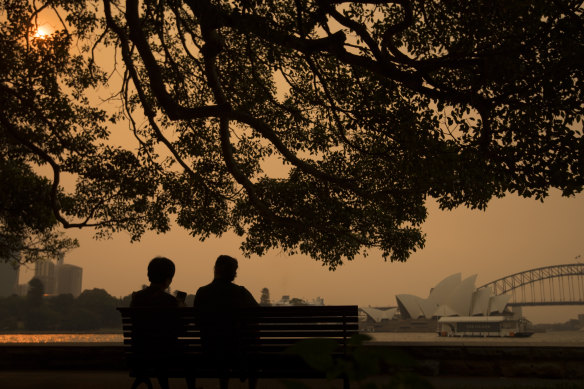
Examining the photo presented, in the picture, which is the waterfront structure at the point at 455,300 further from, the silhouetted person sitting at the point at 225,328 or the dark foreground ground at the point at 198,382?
the silhouetted person sitting at the point at 225,328

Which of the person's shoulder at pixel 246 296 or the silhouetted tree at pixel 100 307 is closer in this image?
the person's shoulder at pixel 246 296

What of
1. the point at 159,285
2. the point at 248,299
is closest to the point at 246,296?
the point at 248,299

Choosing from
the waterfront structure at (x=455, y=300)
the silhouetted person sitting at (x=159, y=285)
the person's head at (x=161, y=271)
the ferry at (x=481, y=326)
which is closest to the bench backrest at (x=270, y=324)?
the silhouetted person sitting at (x=159, y=285)

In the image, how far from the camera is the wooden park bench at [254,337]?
4.72 meters

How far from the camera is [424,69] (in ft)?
24.4

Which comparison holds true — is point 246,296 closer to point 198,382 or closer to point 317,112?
point 198,382

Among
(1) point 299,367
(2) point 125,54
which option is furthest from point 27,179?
(1) point 299,367

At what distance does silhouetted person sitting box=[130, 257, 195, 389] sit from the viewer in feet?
15.9

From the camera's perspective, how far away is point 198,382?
696 centimetres

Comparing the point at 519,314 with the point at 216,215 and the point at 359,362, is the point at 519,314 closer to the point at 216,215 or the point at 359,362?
the point at 216,215

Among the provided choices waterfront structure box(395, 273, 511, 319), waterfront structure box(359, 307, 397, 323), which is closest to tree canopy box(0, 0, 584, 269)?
waterfront structure box(395, 273, 511, 319)

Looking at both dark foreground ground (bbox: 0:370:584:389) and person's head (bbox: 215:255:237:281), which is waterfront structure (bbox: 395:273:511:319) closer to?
dark foreground ground (bbox: 0:370:584:389)

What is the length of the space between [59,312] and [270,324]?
15172 centimetres

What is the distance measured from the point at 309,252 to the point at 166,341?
8.73 metres
